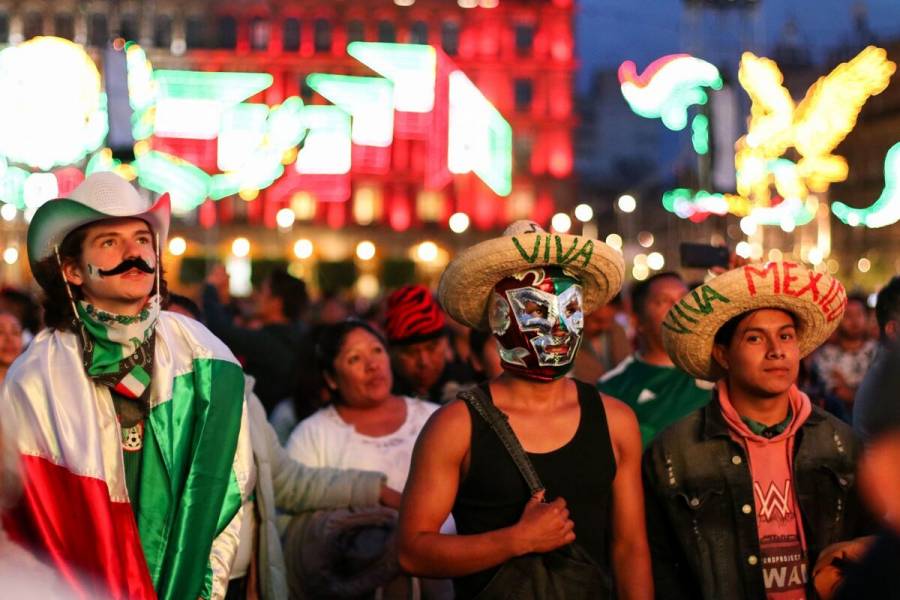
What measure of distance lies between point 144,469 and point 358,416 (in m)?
1.94

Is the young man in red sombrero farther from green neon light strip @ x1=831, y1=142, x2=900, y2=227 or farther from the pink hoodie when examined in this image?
green neon light strip @ x1=831, y1=142, x2=900, y2=227

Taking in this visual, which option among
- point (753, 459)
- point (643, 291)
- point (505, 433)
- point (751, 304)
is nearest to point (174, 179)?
point (643, 291)

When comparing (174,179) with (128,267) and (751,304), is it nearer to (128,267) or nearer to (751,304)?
(128,267)

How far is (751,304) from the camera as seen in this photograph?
14.0 ft

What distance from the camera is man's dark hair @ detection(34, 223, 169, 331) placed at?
13.9 ft

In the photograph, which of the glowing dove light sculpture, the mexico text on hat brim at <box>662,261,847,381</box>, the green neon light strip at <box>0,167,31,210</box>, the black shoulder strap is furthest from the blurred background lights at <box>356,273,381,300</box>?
the black shoulder strap

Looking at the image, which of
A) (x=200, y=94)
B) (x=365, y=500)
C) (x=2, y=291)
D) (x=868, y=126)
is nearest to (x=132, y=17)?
(x=200, y=94)

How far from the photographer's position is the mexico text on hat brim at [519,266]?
4000 millimetres

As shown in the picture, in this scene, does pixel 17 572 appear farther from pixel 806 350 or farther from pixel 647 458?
pixel 806 350

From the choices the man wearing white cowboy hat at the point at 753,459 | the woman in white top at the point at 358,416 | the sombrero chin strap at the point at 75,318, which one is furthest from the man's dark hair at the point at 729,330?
the sombrero chin strap at the point at 75,318

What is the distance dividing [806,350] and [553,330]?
986mm

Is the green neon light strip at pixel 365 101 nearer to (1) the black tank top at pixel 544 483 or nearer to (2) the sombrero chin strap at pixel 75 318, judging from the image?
(2) the sombrero chin strap at pixel 75 318

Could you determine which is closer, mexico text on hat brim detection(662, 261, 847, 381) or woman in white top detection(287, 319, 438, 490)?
mexico text on hat brim detection(662, 261, 847, 381)

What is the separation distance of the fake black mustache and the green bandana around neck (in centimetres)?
11
